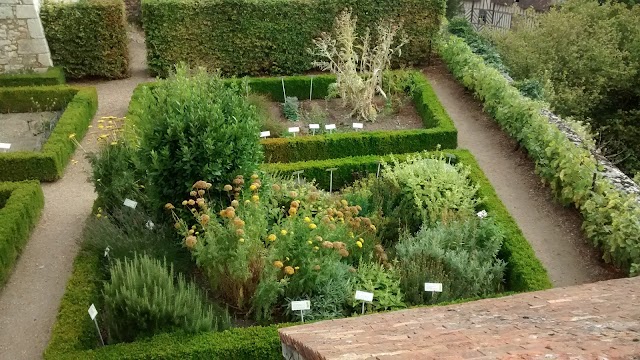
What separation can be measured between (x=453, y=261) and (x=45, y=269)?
4980 mm

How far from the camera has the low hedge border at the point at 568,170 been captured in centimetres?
691

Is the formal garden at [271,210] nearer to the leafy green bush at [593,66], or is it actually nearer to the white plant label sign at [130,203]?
the white plant label sign at [130,203]


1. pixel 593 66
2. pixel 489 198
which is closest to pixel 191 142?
pixel 489 198

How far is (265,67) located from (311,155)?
14.2 ft

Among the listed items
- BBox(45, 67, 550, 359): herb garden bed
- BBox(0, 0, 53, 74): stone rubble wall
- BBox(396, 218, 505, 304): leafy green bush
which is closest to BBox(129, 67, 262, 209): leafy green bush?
BBox(45, 67, 550, 359): herb garden bed

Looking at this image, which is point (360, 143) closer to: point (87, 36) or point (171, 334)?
point (171, 334)

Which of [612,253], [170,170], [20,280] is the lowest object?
[20,280]

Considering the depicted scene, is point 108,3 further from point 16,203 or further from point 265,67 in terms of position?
point 16,203

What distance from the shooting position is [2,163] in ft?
29.6

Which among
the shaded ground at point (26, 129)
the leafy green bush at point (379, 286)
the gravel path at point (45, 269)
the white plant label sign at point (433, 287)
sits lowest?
the gravel path at point (45, 269)

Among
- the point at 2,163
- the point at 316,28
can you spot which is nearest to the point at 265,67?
the point at 316,28

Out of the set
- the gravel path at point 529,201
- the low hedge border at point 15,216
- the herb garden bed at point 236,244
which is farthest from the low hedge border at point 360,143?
the low hedge border at point 15,216

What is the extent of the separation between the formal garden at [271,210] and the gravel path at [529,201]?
0.23 meters

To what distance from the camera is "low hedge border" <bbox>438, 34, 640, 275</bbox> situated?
691 centimetres
